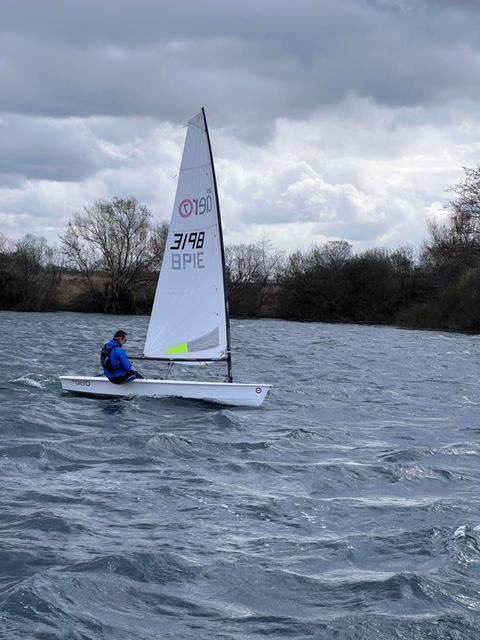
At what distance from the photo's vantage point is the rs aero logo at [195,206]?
60.6ft

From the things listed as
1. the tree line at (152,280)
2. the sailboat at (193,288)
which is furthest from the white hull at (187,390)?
the tree line at (152,280)

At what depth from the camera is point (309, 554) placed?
8.45m

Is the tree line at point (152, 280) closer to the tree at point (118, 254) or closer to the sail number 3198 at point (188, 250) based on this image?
the tree at point (118, 254)

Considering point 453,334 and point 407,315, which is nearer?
point 453,334

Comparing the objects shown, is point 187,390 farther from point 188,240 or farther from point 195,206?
point 195,206

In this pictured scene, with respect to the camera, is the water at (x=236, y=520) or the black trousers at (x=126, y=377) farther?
the black trousers at (x=126, y=377)

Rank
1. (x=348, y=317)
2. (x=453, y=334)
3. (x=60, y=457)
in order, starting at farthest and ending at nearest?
(x=348, y=317) → (x=453, y=334) → (x=60, y=457)

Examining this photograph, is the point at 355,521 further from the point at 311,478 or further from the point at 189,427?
the point at 189,427

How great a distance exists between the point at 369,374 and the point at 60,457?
15334 millimetres

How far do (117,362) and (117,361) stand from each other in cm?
2

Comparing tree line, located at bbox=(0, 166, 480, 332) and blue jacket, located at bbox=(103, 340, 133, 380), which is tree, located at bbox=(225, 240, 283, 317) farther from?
blue jacket, located at bbox=(103, 340, 133, 380)

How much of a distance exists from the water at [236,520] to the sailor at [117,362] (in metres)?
0.57

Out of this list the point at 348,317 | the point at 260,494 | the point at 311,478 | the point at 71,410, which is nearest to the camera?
the point at 260,494

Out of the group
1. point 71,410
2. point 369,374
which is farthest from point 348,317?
point 71,410
